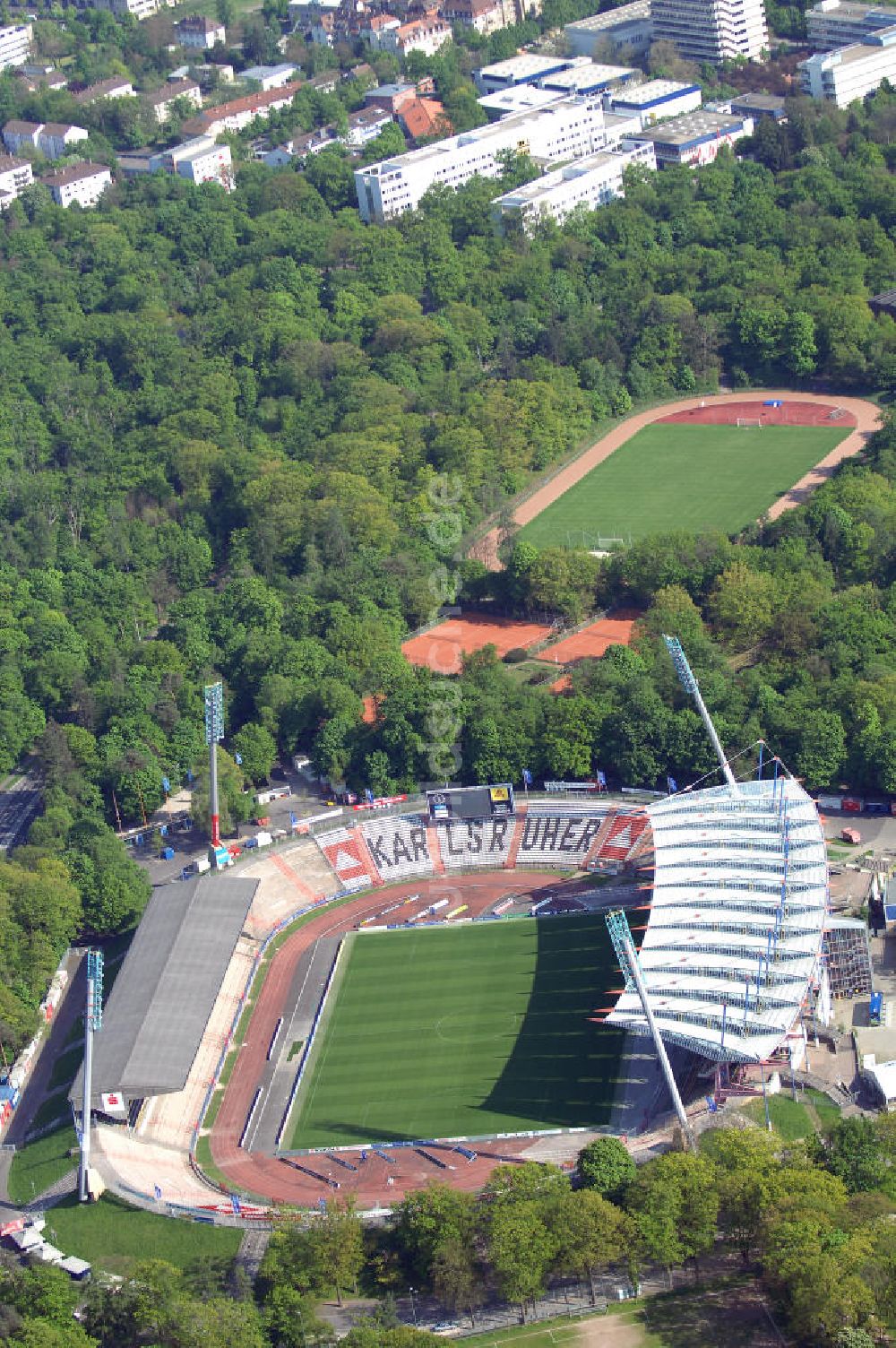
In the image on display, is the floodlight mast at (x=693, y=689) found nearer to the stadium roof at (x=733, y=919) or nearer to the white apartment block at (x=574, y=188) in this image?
the stadium roof at (x=733, y=919)

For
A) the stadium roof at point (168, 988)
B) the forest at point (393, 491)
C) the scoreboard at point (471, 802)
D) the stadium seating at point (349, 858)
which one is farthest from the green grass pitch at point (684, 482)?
the stadium roof at point (168, 988)

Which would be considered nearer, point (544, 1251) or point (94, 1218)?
point (544, 1251)

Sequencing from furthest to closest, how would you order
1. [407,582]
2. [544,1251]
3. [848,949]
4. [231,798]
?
[407,582] < [231,798] < [848,949] < [544,1251]

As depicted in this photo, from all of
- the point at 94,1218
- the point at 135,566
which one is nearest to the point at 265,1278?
the point at 94,1218

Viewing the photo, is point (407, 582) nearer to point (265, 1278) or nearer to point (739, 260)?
point (739, 260)

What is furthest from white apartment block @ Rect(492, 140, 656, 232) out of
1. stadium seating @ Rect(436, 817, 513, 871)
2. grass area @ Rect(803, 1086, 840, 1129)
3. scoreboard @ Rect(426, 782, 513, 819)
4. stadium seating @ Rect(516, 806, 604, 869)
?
grass area @ Rect(803, 1086, 840, 1129)

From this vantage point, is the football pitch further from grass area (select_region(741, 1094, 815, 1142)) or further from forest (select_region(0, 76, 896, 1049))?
forest (select_region(0, 76, 896, 1049))

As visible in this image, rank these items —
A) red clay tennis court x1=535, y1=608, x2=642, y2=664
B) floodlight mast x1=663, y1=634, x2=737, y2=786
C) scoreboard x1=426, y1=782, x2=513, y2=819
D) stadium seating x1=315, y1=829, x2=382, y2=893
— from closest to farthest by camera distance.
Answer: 1. floodlight mast x1=663, y1=634, x2=737, y2=786
2. stadium seating x1=315, y1=829, x2=382, y2=893
3. scoreboard x1=426, y1=782, x2=513, y2=819
4. red clay tennis court x1=535, y1=608, x2=642, y2=664
